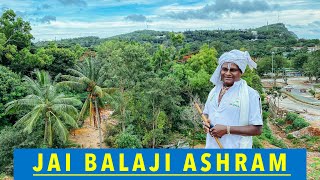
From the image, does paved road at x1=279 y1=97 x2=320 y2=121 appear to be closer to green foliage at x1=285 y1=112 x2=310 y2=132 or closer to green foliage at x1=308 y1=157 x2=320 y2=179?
green foliage at x1=285 y1=112 x2=310 y2=132

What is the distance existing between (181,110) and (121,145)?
3.70 meters

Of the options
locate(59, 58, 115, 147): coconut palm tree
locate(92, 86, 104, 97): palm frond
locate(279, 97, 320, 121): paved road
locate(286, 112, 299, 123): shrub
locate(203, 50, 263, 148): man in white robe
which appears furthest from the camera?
locate(279, 97, 320, 121): paved road

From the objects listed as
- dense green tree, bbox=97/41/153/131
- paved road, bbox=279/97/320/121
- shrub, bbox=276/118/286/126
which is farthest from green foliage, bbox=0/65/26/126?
paved road, bbox=279/97/320/121

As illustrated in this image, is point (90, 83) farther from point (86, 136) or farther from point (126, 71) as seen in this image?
point (86, 136)

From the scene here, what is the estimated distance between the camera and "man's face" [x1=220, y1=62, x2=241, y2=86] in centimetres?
280

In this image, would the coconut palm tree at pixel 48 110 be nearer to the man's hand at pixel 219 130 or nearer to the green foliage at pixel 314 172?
the green foliage at pixel 314 172

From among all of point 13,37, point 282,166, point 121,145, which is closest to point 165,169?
point 282,166

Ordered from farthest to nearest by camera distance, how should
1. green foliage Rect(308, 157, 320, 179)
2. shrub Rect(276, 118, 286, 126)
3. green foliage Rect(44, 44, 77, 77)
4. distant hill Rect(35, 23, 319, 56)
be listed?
distant hill Rect(35, 23, 319, 56) < shrub Rect(276, 118, 286, 126) < green foliage Rect(44, 44, 77, 77) < green foliage Rect(308, 157, 320, 179)

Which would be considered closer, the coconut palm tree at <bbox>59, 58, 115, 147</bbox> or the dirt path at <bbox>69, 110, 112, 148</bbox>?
the coconut palm tree at <bbox>59, 58, 115, 147</bbox>

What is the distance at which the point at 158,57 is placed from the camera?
2356cm

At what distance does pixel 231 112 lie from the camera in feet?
9.03

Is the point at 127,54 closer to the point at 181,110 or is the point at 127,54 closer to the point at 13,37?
the point at 181,110

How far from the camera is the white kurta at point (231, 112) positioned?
8.91 feet

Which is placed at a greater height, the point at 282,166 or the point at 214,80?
the point at 214,80
